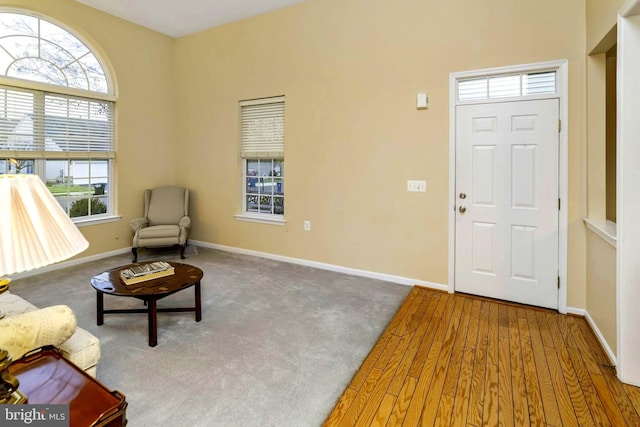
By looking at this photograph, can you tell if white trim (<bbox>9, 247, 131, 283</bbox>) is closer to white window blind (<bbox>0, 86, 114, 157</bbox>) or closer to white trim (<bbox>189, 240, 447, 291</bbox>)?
white trim (<bbox>189, 240, 447, 291</bbox>)

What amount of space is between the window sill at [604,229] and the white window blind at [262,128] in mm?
3476

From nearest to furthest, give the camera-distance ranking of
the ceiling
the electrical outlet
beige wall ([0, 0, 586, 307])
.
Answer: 1. beige wall ([0, 0, 586, 307])
2. the electrical outlet
3. the ceiling

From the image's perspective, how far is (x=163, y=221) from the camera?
5191mm

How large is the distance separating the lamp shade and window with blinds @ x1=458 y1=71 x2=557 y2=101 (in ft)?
11.5

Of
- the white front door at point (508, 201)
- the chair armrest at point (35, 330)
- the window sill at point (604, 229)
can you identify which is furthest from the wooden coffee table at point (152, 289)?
the window sill at point (604, 229)

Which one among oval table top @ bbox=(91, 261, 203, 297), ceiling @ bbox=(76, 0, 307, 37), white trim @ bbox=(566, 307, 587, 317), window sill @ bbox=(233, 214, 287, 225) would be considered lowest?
white trim @ bbox=(566, 307, 587, 317)

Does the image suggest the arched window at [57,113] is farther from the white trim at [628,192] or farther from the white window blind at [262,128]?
the white trim at [628,192]

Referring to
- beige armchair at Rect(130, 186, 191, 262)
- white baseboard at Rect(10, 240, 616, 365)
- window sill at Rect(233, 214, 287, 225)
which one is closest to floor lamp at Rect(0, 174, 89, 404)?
white baseboard at Rect(10, 240, 616, 365)

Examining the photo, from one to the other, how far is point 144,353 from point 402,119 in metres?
3.24

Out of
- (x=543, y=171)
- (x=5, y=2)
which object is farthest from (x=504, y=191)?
(x=5, y=2)

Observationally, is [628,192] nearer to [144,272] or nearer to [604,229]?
[604,229]

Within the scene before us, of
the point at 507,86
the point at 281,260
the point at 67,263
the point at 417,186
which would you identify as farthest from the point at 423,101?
the point at 67,263

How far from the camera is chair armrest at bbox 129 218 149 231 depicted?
477cm

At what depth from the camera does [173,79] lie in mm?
5629
